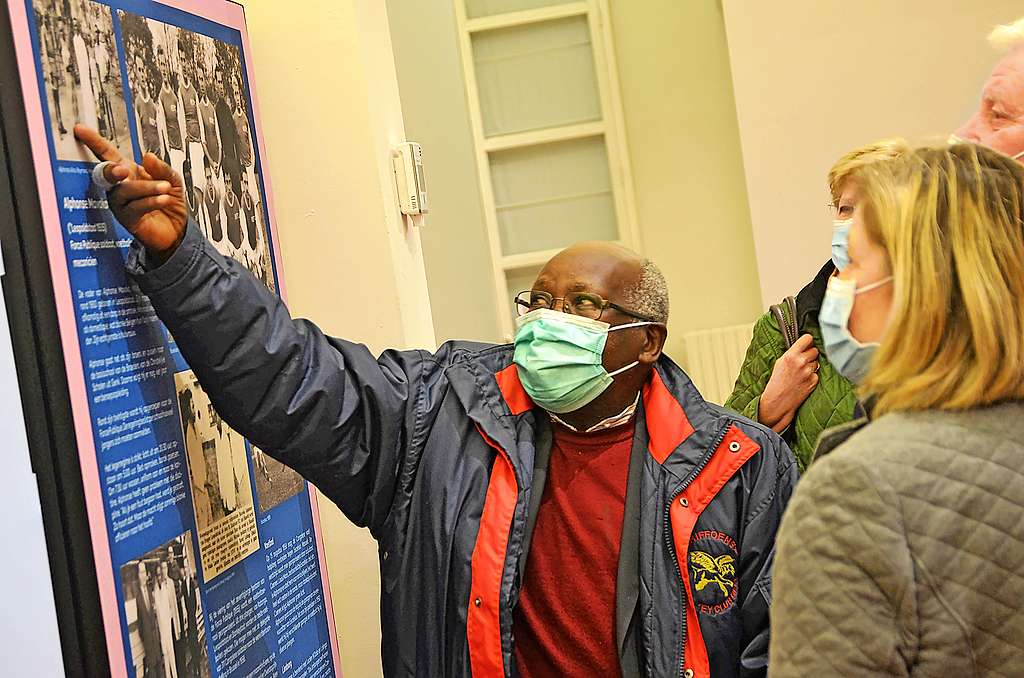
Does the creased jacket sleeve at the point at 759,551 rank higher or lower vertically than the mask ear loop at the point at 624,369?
lower

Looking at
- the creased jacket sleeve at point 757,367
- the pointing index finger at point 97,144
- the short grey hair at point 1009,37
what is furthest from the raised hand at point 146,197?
the short grey hair at point 1009,37

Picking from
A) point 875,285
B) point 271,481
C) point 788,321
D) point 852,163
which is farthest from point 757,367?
point 875,285

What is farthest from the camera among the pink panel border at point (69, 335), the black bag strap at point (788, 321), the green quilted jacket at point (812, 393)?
the black bag strap at point (788, 321)

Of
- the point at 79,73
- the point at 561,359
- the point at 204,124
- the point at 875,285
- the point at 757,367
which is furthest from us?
the point at 757,367

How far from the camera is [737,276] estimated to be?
5.97 metres

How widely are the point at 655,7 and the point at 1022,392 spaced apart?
195 inches

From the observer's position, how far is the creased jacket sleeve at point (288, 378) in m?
1.74

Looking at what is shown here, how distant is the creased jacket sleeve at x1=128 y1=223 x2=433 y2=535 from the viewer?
1.74m

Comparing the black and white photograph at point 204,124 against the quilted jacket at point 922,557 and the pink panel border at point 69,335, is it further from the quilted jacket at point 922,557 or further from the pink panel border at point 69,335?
the quilted jacket at point 922,557

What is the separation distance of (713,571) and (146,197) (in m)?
1.20

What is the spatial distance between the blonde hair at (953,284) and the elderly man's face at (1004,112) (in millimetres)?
1148

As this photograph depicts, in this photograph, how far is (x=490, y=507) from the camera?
6.86 ft

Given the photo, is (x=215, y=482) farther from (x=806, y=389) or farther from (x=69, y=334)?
(x=806, y=389)

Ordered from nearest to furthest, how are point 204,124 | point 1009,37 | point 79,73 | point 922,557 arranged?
point 922,557 < point 79,73 < point 204,124 < point 1009,37
